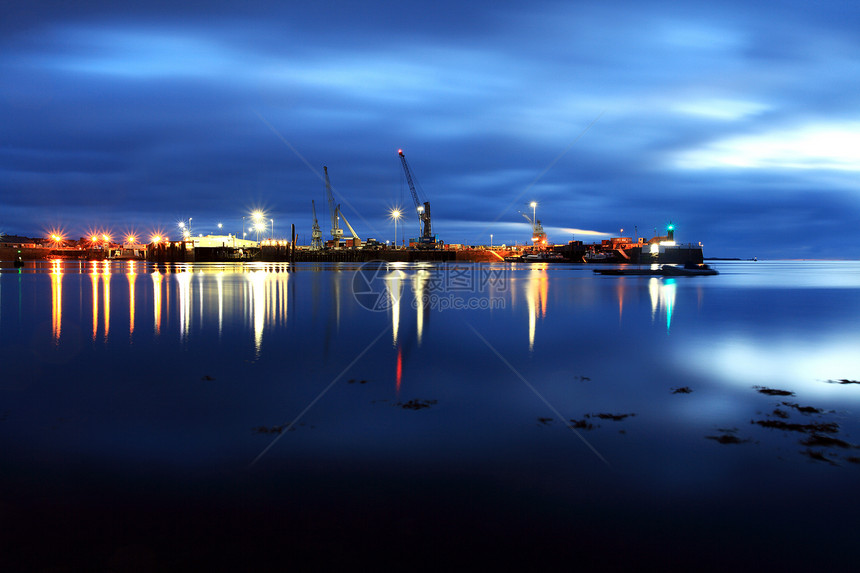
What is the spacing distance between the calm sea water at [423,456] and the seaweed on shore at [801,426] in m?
0.07

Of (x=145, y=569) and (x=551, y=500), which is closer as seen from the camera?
(x=145, y=569)

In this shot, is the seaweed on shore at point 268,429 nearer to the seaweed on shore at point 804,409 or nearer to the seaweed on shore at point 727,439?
the seaweed on shore at point 727,439

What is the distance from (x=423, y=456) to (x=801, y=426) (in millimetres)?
7673

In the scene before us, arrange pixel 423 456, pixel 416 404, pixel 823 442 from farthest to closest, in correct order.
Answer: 1. pixel 416 404
2. pixel 823 442
3. pixel 423 456

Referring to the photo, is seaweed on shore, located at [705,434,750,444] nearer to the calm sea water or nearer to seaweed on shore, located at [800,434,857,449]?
the calm sea water

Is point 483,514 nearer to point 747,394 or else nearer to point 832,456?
point 832,456

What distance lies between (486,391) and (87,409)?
887 centimetres

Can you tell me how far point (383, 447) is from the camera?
8.74 metres

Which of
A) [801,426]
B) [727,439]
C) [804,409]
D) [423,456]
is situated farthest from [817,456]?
[423,456]

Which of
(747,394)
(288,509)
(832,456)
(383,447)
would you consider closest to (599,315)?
(747,394)

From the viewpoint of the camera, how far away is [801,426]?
33.6ft

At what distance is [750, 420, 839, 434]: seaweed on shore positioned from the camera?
32.8 feet

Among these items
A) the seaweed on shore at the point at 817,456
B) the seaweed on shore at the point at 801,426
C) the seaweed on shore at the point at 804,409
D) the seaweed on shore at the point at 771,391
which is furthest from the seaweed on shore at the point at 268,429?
the seaweed on shore at the point at 771,391

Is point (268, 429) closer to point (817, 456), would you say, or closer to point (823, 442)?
point (817, 456)
